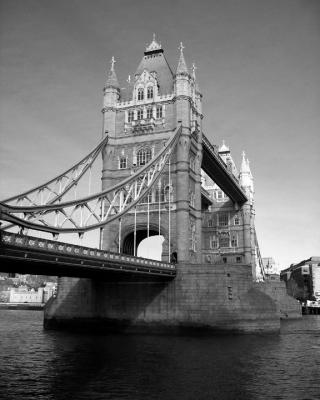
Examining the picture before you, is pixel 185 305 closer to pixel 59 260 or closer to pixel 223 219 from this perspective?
pixel 59 260

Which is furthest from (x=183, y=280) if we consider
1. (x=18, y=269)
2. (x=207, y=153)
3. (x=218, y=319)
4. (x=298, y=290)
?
(x=298, y=290)

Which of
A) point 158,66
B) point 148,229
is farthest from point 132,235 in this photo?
point 158,66

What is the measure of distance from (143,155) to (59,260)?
86.6 feet

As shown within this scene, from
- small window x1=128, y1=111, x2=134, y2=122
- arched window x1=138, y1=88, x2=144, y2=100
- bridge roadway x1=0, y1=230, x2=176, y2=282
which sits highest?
arched window x1=138, y1=88, x2=144, y2=100

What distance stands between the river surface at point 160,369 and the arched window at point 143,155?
22535mm

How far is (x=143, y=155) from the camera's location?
5200 cm

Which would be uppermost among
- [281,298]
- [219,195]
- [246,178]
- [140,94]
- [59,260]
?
[246,178]

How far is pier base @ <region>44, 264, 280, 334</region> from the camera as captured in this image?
40125mm

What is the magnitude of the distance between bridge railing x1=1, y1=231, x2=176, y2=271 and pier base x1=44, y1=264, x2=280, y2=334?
15.9 ft

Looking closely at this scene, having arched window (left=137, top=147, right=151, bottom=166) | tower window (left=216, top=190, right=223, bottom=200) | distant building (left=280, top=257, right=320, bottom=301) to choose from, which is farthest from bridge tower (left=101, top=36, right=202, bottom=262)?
distant building (left=280, top=257, right=320, bottom=301)

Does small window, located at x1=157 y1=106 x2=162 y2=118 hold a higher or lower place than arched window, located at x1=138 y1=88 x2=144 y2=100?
lower

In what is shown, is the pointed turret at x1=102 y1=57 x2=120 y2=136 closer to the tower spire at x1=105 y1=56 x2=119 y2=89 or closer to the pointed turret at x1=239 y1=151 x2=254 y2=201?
the tower spire at x1=105 y1=56 x2=119 y2=89

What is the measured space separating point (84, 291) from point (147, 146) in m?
18.3

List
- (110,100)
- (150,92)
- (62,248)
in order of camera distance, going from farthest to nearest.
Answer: (110,100), (150,92), (62,248)
